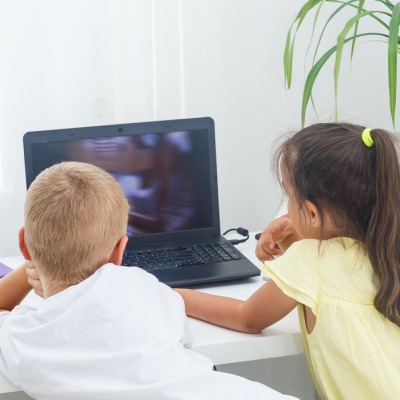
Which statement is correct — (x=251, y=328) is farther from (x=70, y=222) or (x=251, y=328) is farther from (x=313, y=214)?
(x=70, y=222)

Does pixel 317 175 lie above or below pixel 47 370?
above

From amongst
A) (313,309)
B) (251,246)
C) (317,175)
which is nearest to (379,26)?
(251,246)

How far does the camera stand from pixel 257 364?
1330mm

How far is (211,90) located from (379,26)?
2.08 feet

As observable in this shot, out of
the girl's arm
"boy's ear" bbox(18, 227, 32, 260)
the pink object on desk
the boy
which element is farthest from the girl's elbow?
the pink object on desk

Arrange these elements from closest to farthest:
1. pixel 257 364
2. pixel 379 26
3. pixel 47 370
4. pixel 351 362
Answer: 1. pixel 47 370
2. pixel 351 362
3. pixel 257 364
4. pixel 379 26

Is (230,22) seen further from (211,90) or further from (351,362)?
(351,362)

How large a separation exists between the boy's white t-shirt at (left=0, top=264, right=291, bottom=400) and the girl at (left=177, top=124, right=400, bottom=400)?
17cm

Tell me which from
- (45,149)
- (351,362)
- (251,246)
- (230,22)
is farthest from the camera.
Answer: (230,22)

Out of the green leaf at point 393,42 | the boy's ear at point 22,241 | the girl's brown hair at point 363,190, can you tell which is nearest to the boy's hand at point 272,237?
the girl's brown hair at point 363,190

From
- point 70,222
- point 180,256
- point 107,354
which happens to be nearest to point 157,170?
point 180,256

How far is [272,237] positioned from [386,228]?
1.06ft

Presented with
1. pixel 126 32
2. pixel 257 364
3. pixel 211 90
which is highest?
pixel 126 32

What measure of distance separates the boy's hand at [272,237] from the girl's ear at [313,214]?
9.6 inches
